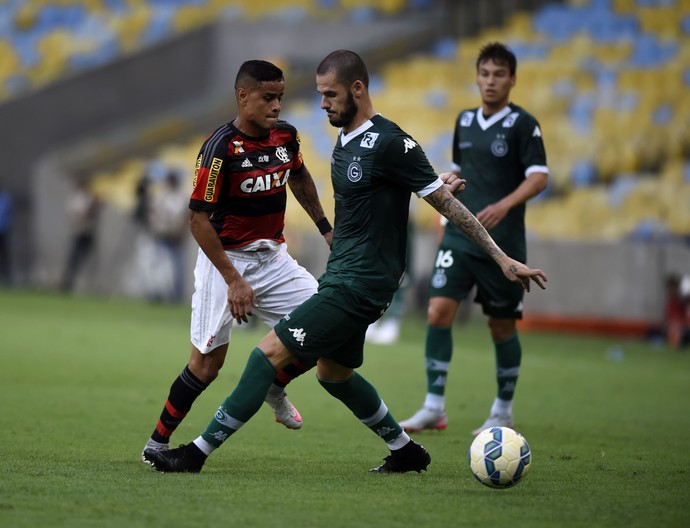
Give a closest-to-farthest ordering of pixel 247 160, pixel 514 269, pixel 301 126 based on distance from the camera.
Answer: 1. pixel 514 269
2. pixel 247 160
3. pixel 301 126

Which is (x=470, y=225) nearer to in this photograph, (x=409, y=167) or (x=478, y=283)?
(x=409, y=167)

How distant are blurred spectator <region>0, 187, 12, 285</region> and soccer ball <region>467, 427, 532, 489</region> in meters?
19.6

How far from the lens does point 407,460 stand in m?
6.64

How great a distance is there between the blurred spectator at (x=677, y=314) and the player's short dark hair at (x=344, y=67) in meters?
10.8

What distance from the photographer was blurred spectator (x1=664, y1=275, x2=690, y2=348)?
1630 centimetres

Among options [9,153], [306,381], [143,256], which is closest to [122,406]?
[306,381]

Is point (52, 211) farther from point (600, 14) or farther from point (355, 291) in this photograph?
point (355, 291)

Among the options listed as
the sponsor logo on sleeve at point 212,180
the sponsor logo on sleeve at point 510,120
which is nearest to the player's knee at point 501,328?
the sponsor logo on sleeve at point 510,120

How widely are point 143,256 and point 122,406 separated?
13728 millimetres

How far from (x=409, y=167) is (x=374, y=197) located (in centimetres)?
25

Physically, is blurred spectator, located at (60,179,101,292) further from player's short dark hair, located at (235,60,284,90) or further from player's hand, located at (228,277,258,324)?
player's hand, located at (228,277,258,324)

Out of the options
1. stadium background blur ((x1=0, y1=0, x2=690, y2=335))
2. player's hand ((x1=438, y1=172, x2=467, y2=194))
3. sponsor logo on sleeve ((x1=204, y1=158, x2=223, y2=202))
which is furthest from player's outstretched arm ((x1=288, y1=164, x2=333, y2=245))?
stadium background blur ((x1=0, y1=0, x2=690, y2=335))

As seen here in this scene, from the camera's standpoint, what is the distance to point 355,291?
6297mm

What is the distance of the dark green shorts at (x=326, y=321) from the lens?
20.4 feet
